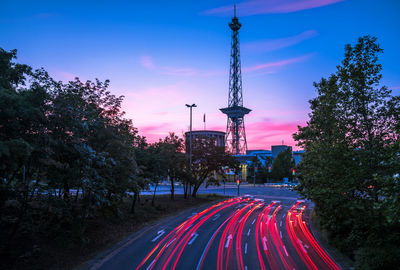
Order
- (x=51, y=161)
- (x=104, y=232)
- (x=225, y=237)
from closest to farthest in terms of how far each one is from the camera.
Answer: (x=51, y=161), (x=225, y=237), (x=104, y=232)

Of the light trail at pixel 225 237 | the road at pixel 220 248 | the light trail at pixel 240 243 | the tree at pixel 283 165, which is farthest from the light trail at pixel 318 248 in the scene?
the tree at pixel 283 165

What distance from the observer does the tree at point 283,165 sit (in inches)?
3935

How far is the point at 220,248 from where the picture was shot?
17.1m

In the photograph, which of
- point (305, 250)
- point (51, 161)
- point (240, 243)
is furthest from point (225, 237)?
point (51, 161)

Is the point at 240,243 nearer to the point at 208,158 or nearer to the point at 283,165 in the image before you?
the point at 208,158

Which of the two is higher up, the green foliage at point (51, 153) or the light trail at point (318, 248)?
the green foliage at point (51, 153)

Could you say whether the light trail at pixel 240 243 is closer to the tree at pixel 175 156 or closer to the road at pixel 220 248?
the road at pixel 220 248

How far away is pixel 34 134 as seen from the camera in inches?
431

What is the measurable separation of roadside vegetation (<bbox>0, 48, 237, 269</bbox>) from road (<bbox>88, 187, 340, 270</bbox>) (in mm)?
3483

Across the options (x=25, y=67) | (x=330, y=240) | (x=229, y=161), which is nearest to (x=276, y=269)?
(x=330, y=240)

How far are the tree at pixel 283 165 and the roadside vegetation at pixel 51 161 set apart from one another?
3366 inches

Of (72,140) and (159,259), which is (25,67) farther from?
(159,259)

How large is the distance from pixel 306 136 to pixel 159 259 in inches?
674

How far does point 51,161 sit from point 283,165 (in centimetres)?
9884
